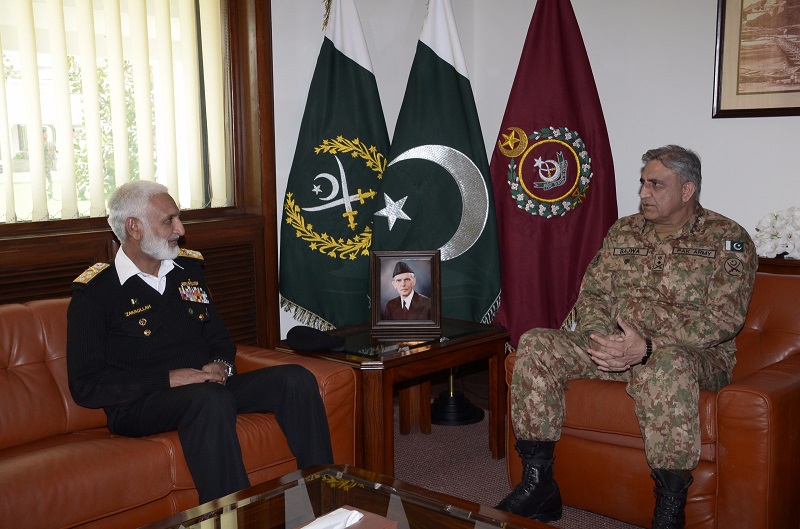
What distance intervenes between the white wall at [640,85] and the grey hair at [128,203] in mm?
1007

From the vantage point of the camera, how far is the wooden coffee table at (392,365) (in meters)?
2.84

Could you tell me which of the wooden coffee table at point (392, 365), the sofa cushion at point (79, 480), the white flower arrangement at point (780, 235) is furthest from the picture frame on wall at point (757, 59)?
the sofa cushion at point (79, 480)

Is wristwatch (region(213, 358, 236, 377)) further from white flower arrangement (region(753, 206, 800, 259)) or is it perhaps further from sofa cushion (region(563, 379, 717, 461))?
white flower arrangement (region(753, 206, 800, 259))

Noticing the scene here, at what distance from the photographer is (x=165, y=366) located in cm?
264

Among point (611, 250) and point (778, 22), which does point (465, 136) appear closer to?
point (611, 250)

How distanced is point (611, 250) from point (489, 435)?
91 centimetres

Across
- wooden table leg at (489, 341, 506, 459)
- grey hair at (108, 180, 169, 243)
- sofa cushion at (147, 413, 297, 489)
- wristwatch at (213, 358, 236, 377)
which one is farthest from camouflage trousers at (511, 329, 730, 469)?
grey hair at (108, 180, 169, 243)

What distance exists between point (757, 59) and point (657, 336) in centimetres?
133

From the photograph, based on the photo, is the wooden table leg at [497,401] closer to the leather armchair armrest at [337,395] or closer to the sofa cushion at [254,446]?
the leather armchair armrest at [337,395]

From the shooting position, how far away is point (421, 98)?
12.0ft

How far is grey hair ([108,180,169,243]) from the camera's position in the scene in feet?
8.65

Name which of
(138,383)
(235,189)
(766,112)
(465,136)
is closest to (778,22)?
(766,112)

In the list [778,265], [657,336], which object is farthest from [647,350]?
[778,265]

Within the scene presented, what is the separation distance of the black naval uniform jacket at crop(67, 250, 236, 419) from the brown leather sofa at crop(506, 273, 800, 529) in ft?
A: 3.47
